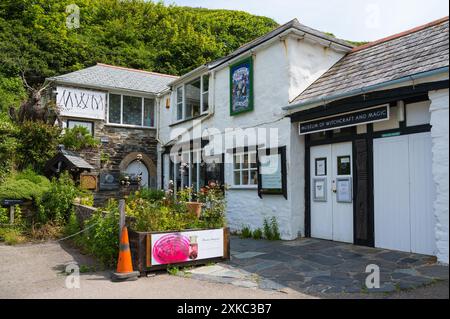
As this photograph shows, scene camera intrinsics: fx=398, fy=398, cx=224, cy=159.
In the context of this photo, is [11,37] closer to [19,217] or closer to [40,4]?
[40,4]

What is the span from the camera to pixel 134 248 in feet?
23.3

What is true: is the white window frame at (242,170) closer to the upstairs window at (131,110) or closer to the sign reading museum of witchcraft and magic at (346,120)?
the sign reading museum of witchcraft and magic at (346,120)

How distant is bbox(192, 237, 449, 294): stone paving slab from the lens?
6078mm

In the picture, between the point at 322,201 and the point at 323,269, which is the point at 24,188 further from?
the point at 323,269

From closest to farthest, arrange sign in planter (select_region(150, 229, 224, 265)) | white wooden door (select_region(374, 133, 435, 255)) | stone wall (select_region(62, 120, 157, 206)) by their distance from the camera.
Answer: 1. sign in planter (select_region(150, 229, 224, 265))
2. white wooden door (select_region(374, 133, 435, 255))
3. stone wall (select_region(62, 120, 157, 206))

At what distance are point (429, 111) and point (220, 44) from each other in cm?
3034

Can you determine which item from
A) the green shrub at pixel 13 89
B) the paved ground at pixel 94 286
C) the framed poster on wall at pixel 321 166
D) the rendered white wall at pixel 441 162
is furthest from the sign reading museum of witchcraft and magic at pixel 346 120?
the green shrub at pixel 13 89

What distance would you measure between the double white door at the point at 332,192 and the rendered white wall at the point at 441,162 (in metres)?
2.20

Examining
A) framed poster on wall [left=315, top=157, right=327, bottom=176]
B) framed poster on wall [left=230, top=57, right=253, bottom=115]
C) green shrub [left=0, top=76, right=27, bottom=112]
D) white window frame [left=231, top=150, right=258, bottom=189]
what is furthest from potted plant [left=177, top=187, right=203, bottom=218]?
green shrub [left=0, top=76, right=27, bottom=112]

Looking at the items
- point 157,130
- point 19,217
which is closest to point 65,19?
point 157,130

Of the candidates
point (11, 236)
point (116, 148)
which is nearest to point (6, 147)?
point (11, 236)

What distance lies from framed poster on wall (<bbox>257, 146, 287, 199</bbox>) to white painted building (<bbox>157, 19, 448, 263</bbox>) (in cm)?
5

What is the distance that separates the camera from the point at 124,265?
6773mm

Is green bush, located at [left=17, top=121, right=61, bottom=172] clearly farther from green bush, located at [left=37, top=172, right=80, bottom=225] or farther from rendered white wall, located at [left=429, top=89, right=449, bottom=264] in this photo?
rendered white wall, located at [left=429, top=89, right=449, bottom=264]
